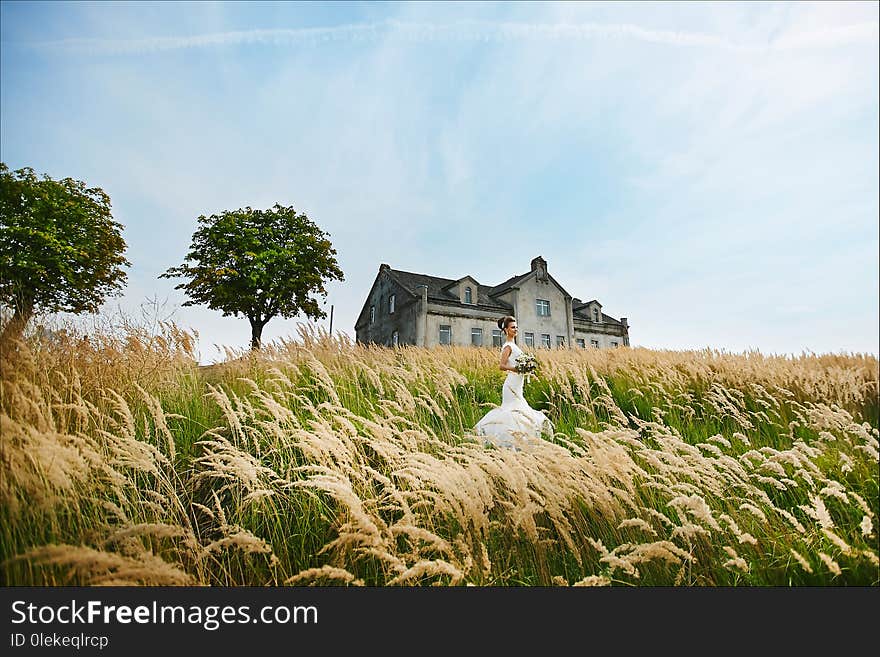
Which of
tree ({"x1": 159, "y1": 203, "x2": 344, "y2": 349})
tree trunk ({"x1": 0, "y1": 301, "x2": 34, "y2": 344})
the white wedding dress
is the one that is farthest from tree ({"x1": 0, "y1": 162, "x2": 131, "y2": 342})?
the white wedding dress

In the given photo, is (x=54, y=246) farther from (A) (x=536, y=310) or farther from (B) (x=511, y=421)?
(A) (x=536, y=310)

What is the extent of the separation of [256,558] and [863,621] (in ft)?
9.32

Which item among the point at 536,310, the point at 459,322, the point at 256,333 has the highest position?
the point at 536,310

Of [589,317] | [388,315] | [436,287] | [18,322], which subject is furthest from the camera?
[589,317]

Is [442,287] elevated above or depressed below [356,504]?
above

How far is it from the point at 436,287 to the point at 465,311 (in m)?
2.23

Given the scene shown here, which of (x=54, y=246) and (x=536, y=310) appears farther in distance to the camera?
(x=536, y=310)

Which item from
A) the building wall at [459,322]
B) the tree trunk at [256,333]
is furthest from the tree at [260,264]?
the building wall at [459,322]

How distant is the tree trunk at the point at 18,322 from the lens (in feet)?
7.70

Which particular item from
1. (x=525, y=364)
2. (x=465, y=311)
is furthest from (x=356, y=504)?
(x=465, y=311)

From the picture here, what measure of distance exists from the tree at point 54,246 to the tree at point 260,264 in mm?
1410

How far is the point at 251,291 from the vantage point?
5.62 m

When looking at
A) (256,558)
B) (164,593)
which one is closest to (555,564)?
(256,558)

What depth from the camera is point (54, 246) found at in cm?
340
